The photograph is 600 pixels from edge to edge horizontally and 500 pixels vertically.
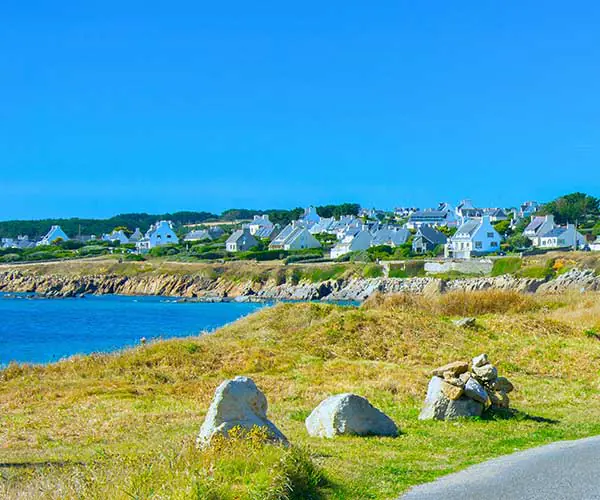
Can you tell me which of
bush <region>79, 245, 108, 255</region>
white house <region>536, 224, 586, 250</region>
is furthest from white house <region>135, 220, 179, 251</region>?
white house <region>536, 224, 586, 250</region>

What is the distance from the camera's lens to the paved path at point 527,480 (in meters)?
7.91

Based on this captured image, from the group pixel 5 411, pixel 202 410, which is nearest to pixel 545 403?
pixel 202 410

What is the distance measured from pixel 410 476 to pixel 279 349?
13426 millimetres

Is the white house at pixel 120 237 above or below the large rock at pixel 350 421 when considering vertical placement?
above

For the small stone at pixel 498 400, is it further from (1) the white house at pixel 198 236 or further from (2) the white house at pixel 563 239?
(1) the white house at pixel 198 236

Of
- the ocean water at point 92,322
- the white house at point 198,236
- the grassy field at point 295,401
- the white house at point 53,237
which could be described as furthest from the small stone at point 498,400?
the white house at point 53,237

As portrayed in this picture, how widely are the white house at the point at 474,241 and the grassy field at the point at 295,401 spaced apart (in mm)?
70254

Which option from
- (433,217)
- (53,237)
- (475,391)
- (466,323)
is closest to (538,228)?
(433,217)

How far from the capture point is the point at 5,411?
15.9 meters

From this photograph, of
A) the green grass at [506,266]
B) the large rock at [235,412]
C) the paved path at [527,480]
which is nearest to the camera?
the paved path at [527,480]

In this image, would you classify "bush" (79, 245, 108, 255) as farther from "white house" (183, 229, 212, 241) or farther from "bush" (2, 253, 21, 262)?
"white house" (183, 229, 212, 241)

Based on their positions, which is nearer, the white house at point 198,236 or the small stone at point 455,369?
the small stone at point 455,369

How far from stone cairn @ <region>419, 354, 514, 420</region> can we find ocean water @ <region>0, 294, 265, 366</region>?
19.3 meters

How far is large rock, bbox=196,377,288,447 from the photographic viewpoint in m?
10.1
